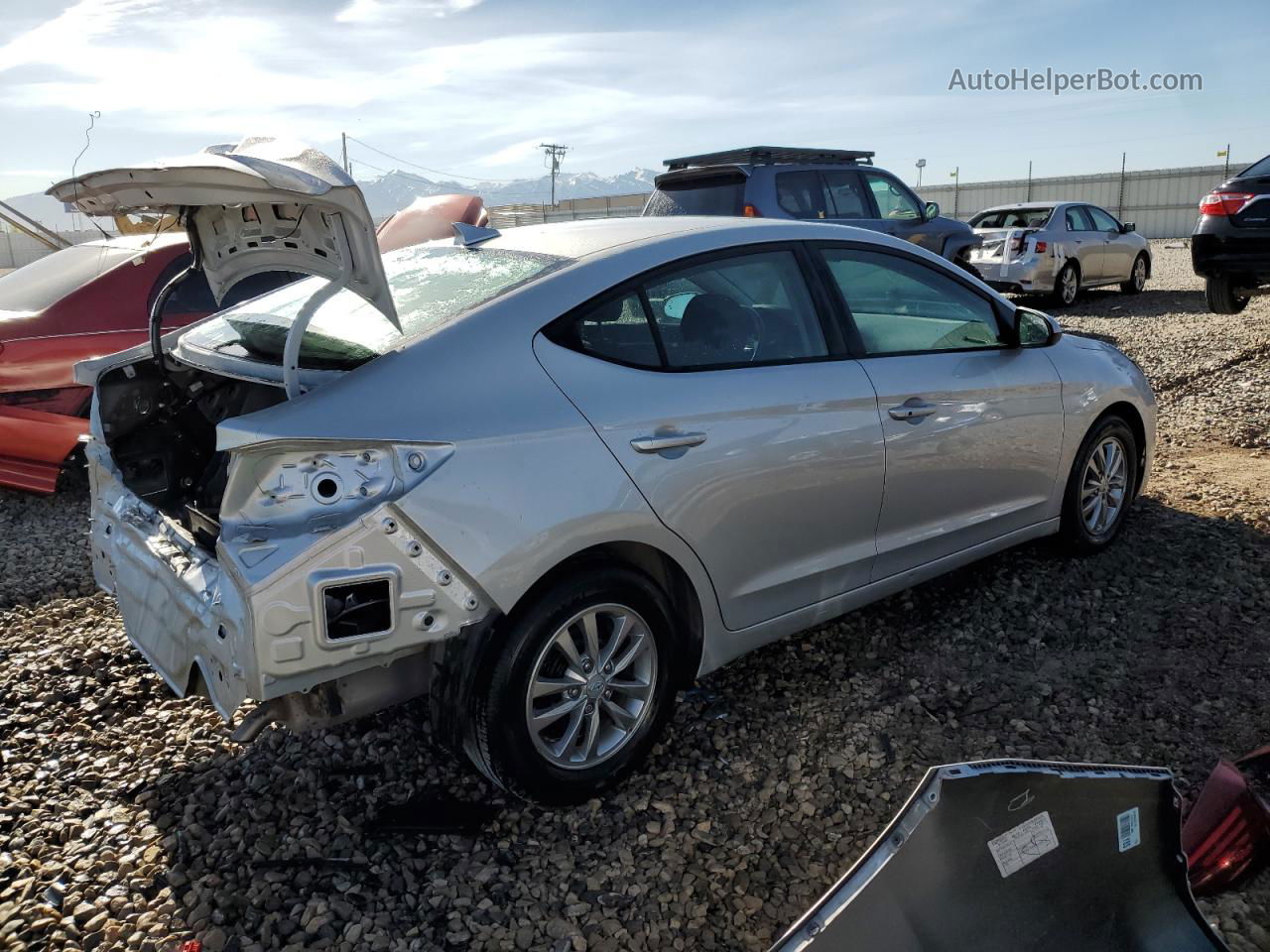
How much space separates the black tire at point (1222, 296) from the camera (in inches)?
333

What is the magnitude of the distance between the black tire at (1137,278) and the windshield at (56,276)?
1449 cm

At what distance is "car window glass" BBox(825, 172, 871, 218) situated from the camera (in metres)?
11.3

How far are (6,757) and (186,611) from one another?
1.22 meters

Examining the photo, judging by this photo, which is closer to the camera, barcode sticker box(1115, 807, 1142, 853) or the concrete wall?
barcode sticker box(1115, 807, 1142, 853)

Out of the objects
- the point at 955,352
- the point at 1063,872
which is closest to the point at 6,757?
the point at 1063,872

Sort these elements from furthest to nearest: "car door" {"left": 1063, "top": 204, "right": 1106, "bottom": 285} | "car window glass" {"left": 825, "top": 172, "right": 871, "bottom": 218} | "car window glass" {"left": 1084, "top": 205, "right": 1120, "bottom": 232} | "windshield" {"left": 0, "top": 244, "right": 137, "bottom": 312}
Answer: "car window glass" {"left": 1084, "top": 205, "right": 1120, "bottom": 232} → "car door" {"left": 1063, "top": 204, "right": 1106, "bottom": 285} → "car window glass" {"left": 825, "top": 172, "right": 871, "bottom": 218} → "windshield" {"left": 0, "top": 244, "right": 137, "bottom": 312}

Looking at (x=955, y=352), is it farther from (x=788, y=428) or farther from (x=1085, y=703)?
(x=1085, y=703)

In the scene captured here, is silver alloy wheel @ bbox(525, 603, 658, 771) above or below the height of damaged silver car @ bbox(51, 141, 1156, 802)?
below

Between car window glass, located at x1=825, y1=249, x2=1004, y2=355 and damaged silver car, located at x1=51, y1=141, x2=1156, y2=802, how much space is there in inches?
0.7

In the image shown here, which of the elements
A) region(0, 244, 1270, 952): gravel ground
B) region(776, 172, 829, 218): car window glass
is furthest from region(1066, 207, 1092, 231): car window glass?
region(0, 244, 1270, 952): gravel ground

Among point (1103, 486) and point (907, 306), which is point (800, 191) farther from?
point (907, 306)

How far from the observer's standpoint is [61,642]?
408 cm

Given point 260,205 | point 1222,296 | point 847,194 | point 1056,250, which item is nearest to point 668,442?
point 260,205

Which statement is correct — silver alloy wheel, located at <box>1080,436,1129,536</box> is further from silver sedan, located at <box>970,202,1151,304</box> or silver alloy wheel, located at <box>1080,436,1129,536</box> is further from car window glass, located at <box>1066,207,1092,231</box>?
car window glass, located at <box>1066,207,1092,231</box>
